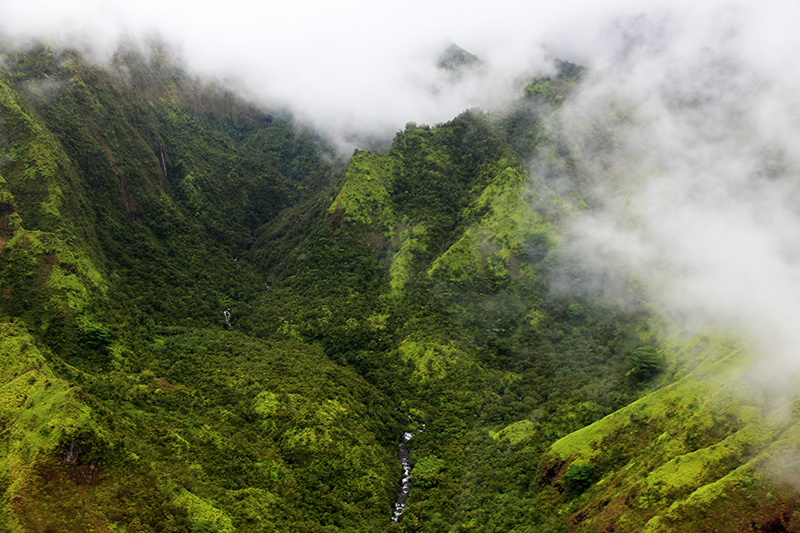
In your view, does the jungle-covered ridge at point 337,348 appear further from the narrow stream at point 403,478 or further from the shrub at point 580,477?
the narrow stream at point 403,478

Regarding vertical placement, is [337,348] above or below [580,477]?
above

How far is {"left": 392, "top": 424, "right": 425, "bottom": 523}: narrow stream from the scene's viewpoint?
80.8m

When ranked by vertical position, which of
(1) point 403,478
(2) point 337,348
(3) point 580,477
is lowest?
(1) point 403,478

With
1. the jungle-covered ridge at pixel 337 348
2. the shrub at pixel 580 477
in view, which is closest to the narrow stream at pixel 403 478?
the jungle-covered ridge at pixel 337 348

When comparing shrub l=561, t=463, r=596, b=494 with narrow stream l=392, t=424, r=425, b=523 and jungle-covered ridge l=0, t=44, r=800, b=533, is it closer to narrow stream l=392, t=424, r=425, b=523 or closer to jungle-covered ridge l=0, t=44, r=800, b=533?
jungle-covered ridge l=0, t=44, r=800, b=533

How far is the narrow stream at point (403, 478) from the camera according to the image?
8080cm

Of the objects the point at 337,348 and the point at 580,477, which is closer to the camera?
the point at 580,477

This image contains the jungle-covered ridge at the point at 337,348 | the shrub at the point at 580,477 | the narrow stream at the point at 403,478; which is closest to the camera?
the jungle-covered ridge at the point at 337,348

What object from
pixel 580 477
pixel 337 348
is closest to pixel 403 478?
pixel 580 477

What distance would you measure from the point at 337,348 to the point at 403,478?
3725cm

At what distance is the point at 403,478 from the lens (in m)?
87.8

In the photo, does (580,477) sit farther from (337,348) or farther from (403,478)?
(337,348)

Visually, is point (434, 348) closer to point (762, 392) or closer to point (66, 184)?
point (762, 392)

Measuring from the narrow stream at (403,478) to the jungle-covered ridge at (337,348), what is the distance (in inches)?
60.6
